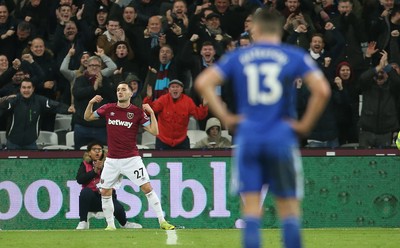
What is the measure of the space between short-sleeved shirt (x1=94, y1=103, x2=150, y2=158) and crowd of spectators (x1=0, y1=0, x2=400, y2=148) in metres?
2.25

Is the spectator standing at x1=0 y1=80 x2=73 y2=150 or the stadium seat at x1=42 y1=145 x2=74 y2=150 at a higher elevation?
the spectator standing at x1=0 y1=80 x2=73 y2=150

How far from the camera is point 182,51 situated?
1997 centimetres

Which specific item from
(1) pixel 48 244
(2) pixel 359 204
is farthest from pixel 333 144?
(1) pixel 48 244

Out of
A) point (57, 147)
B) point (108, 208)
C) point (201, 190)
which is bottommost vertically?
point (108, 208)

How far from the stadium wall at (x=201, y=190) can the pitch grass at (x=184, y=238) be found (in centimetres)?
187

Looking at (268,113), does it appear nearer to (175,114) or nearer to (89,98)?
(175,114)

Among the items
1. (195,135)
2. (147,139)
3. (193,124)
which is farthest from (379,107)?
(147,139)

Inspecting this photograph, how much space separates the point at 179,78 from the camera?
20203mm

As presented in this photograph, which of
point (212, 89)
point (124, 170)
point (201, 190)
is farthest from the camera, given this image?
point (201, 190)

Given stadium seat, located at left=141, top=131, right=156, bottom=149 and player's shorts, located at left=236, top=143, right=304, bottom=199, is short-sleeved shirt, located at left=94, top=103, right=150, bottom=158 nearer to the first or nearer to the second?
stadium seat, located at left=141, top=131, right=156, bottom=149

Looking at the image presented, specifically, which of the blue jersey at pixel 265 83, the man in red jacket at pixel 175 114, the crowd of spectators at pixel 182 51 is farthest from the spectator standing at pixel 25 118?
the blue jersey at pixel 265 83

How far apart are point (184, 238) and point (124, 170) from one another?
1936 millimetres

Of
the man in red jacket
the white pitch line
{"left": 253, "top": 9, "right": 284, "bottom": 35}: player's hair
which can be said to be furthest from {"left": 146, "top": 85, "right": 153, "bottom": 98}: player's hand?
{"left": 253, "top": 9, "right": 284, "bottom": 35}: player's hair

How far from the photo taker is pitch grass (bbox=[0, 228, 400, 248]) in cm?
1412
